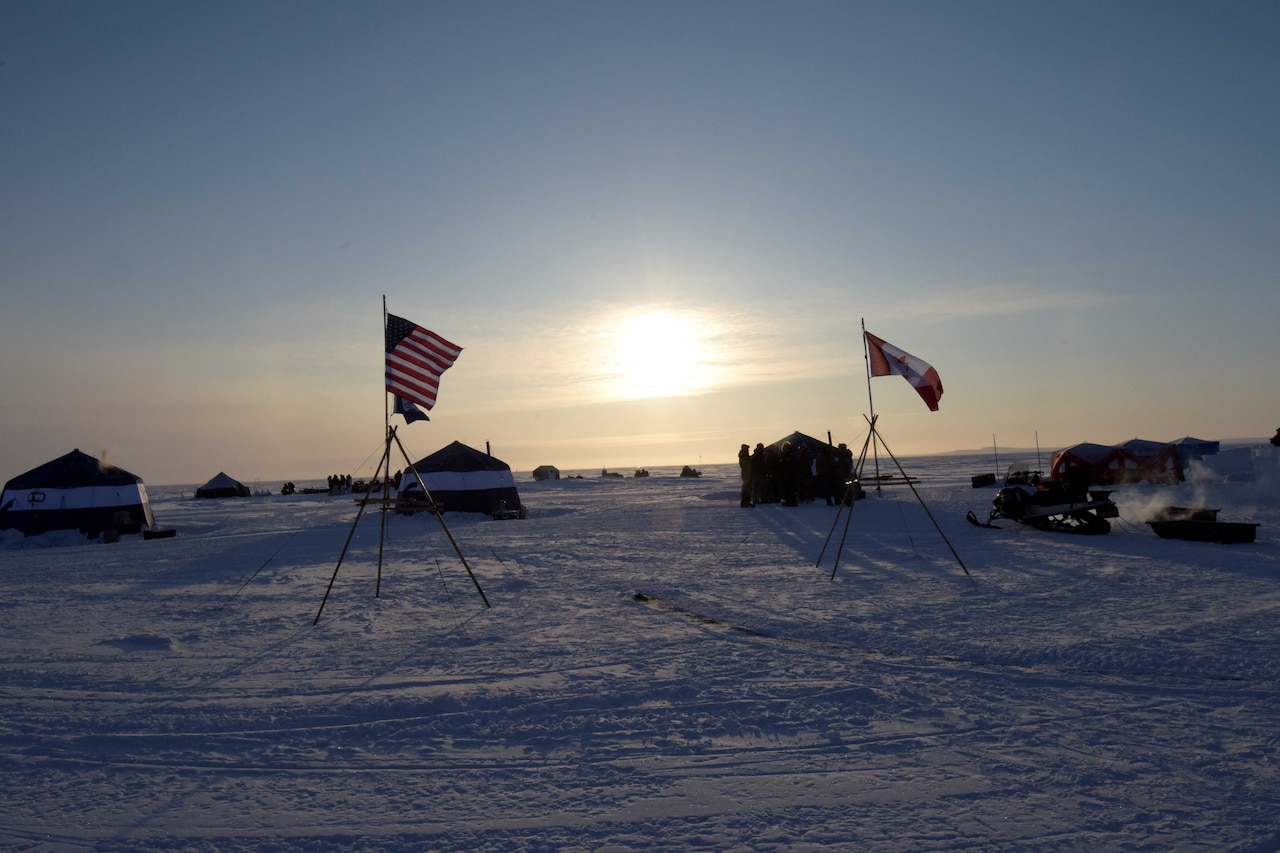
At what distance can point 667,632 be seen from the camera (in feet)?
34.0

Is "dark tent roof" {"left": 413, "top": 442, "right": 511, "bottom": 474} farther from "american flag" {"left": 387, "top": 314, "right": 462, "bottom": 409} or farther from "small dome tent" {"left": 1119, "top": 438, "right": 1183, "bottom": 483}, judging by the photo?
"small dome tent" {"left": 1119, "top": 438, "right": 1183, "bottom": 483}

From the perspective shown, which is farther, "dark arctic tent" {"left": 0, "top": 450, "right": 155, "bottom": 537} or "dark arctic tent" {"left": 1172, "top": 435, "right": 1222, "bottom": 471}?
"dark arctic tent" {"left": 1172, "top": 435, "right": 1222, "bottom": 471}

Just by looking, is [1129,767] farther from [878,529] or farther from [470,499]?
[470,499]

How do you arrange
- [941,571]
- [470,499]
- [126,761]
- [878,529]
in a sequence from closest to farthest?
[126,761] < [941,571] < [878,529] < [470,499]

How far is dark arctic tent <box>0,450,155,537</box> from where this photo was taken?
27250 mm

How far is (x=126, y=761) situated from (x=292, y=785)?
5.19 ft

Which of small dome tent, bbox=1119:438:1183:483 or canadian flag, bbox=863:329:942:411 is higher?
canadian flag, bbox=863:329:942:411

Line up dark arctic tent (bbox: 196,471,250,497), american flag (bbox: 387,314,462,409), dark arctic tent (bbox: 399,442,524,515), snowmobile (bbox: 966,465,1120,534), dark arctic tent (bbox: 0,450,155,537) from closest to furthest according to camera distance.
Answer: american flag (bbox: 387,314,462,409), snowmobile (bbox: 966,465,1120,534), dark arctic tent (bbox: 0,450,155,537), dark arctic tent (bbox: 399,442,524,515), dark arctic tent (bbox: 196,471,250,497)

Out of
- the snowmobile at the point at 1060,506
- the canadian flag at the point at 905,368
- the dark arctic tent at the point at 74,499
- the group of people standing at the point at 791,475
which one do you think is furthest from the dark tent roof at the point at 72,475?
the snowmobile at the point at 1060,506

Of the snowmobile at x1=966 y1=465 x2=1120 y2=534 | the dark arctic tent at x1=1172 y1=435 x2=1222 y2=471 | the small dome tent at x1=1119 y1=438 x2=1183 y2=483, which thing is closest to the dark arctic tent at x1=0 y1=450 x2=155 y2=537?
the snowmobile at x1=966 y1=465 x2=1120 y2=534

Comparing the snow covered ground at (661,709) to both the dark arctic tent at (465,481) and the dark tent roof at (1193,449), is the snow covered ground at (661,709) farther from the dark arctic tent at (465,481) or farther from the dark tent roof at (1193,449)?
the dark tent roof at (1193,449)

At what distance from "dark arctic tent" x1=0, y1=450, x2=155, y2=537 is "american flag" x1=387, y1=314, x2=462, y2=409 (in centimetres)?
2128

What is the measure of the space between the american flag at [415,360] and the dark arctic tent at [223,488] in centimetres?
5609

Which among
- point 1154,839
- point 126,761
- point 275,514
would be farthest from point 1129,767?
point 275,514
